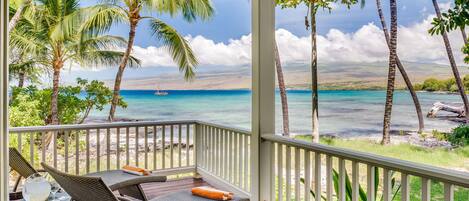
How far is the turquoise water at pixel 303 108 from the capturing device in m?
6.80

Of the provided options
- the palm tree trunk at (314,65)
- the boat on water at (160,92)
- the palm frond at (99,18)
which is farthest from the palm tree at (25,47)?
the boat on water at (160,92)

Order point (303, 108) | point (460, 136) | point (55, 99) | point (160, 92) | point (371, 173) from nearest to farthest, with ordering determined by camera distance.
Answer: point (371, 173)
point (460, 136)
point (55, 99)
point (303, 108)
point (160, 92)

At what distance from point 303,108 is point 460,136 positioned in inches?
291

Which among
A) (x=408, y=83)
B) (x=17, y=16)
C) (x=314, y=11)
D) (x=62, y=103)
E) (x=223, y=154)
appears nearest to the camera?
(x=223, y=154)

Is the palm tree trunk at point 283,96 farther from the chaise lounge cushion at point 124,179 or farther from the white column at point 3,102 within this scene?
the white column at point 3,102

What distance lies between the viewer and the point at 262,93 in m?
3.06

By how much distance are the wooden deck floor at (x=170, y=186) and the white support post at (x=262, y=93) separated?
1.81 meters

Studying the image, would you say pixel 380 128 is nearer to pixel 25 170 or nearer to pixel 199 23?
pixel 25 170

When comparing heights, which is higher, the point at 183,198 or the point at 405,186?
the point at 405,186

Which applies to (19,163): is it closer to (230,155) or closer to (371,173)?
(230,155)

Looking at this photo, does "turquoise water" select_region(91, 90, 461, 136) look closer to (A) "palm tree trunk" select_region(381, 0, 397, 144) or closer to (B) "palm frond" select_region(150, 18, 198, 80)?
(A) "palm tree trunk" select_region(381, 0, 397, 144)

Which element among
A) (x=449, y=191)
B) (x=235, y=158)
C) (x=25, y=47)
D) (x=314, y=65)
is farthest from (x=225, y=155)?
(x=25, y=47)

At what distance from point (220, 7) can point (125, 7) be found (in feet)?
30.9

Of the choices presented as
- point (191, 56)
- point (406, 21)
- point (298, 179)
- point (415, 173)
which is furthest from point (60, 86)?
point (415, 173)
